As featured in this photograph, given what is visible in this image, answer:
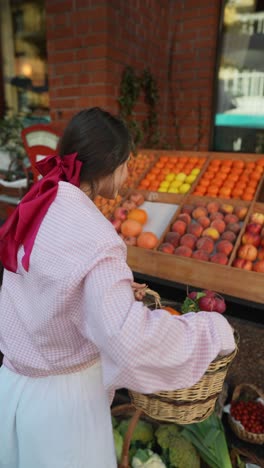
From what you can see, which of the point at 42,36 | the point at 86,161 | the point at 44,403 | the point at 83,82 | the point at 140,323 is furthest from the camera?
the point at 42,36

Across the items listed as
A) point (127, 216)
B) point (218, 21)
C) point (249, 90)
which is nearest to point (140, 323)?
point (127, 216)

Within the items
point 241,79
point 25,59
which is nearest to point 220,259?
point 241,79

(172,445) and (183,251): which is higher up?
(183,251)

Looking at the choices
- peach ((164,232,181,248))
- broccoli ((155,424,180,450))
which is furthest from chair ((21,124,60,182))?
broccoli ((155,424,180,450))

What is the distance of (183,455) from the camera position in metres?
1.79

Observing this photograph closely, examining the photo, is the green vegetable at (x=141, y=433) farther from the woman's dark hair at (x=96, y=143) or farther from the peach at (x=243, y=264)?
the woman's dark hair at (x=96, y=143)

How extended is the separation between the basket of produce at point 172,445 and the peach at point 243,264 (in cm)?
89

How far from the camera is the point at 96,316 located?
30.2 inches

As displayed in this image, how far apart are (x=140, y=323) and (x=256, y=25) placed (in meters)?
4.36

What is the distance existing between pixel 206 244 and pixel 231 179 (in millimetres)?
855

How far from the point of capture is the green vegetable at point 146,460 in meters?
1.76

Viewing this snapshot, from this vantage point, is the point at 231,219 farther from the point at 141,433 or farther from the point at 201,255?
the point at 141,433

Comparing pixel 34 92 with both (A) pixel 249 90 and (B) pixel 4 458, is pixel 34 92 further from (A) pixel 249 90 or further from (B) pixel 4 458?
(B) pixel 4 458

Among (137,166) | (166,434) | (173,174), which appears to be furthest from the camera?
(137,166)
